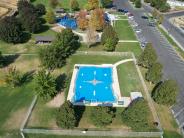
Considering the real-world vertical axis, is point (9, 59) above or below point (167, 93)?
below

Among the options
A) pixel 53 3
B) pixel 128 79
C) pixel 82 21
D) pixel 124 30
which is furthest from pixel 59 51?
pixel 53 3

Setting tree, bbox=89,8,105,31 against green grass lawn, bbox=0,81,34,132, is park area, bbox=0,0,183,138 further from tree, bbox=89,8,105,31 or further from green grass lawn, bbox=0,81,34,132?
tree, bbox=89,8,105,31

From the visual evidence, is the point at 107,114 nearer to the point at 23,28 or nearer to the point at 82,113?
the point at 82,113

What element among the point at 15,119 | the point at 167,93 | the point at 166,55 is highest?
the point at 167,93

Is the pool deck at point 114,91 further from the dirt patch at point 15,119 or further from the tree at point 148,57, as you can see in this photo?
the dirt patch at point 15,119

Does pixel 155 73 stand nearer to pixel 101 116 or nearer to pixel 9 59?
pixel 101 116

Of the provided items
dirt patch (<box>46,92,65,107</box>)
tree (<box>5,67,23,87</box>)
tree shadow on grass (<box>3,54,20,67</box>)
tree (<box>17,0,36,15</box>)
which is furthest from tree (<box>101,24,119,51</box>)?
tree (<box>17,0,36,15</box>)

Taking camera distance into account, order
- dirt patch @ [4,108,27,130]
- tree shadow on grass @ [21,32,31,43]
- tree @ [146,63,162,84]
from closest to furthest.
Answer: dirt patch @ [4,108,27,130] → tree @ [146,63,162,84] → tree shadow on grass @ [21,32,31,43]
